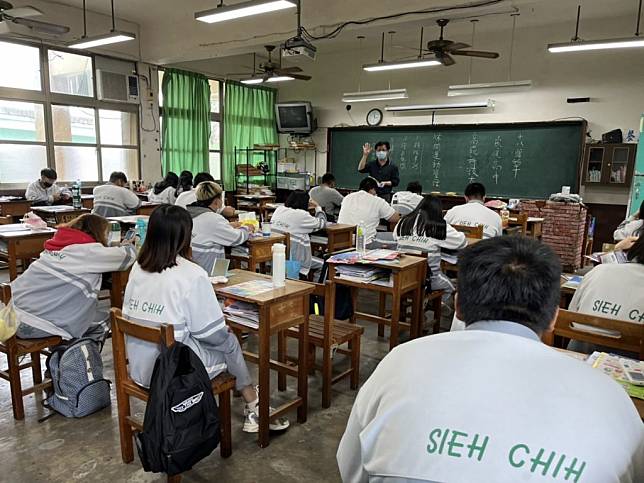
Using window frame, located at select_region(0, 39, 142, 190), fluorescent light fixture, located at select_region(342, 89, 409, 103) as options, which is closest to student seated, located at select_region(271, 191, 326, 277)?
fluorescent light fixture, located at select_region(342, 89, 409, 103)

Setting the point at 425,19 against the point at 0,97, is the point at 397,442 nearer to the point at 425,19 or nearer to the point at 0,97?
the point at 425,19

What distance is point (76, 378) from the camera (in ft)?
8.75

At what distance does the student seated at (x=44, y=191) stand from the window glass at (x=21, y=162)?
0.68 m

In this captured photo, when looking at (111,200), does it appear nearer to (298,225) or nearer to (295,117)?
(298,225)

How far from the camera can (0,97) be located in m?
6.96

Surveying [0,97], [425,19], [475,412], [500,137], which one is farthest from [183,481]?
[500,137]

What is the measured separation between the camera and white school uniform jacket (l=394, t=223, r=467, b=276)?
3828 millimetres

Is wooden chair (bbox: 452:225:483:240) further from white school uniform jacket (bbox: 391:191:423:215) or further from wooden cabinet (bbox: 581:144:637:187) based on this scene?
wooden cabinet (bbox: 581:144:637:187)

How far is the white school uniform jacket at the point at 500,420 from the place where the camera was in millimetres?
819

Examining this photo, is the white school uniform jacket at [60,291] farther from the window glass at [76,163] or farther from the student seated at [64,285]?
the window glass at [76,163]

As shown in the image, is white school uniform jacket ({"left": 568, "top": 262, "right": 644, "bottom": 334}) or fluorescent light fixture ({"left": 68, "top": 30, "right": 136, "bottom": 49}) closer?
white school uniform jacket ({"left": 568, "top": 262, "right": 644, "bottom": 334})

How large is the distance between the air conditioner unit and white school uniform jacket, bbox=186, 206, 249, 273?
17.9 ft

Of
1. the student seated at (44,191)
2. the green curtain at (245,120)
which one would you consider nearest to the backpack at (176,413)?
the student seated at (44,191)

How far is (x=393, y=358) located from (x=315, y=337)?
1.76 meters
